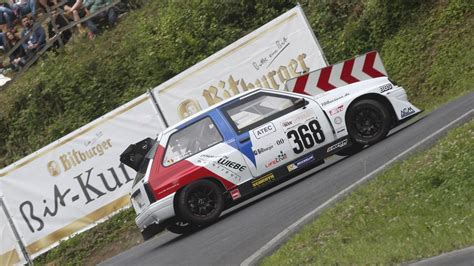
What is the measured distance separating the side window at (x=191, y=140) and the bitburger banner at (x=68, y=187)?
4.12 m

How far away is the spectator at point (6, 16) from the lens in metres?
26.2

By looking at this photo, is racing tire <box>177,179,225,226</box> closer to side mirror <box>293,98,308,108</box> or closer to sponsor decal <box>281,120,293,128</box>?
sponsor decal <box>281,120,293,128</box>

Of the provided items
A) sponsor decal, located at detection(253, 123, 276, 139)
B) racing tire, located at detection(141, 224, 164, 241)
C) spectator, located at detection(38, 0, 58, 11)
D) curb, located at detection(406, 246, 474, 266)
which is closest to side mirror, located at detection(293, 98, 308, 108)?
sponsor decal, located at detection(253, 123, 276, 139)

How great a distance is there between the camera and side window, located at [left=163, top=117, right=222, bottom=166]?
540 inches

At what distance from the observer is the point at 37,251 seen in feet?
58.1

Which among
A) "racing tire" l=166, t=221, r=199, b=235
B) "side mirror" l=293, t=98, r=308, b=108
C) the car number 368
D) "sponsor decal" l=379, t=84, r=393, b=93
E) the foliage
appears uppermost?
the foliage

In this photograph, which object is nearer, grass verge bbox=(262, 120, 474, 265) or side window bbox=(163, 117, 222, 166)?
grass verge bbox=(262, 120, 474, 265)

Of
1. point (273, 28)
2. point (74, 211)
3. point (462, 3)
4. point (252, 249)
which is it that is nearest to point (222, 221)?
point (252, 249)

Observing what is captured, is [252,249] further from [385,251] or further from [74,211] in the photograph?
[74,211]

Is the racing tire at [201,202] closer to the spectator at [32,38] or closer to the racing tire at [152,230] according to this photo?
the racing tire at [152,230]

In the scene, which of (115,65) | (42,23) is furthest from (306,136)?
(42,23)

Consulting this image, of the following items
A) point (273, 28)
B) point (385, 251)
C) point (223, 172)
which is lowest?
point (385, 251)

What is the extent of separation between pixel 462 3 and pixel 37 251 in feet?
33.1

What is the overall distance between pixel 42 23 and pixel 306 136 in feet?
44.4
